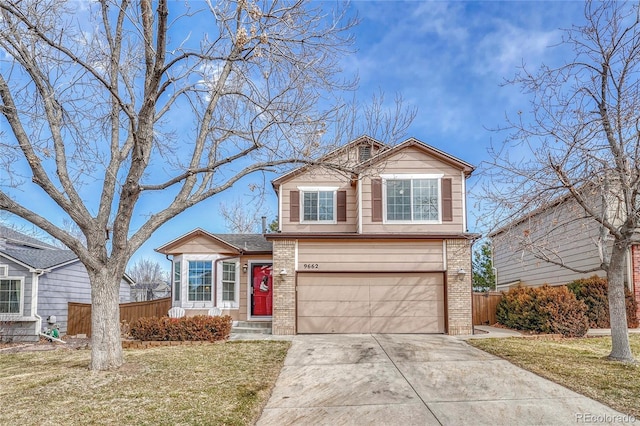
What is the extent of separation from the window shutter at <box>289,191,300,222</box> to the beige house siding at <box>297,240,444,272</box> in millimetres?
1536

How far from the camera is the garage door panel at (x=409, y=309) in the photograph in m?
13.6

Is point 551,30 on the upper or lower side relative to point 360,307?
upper

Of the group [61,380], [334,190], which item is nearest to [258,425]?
[61,380]

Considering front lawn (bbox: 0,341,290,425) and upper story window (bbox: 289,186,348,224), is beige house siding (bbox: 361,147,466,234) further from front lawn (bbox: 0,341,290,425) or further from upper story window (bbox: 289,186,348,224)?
front lawn (bbox: 0,341,290,425)

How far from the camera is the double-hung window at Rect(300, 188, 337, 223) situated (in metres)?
15.0

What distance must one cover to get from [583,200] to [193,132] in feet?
24.7

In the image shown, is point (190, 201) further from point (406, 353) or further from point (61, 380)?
point (406, 353)

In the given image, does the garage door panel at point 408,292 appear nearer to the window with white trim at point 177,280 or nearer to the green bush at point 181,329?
the green bush at point 181,329

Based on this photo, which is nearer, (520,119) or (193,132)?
(520,119)

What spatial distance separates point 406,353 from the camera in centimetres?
973

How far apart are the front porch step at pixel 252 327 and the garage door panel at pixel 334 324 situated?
4.06ft

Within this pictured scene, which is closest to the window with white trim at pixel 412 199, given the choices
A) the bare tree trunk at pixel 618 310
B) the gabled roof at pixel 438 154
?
the gabled roof at pixel 438 154

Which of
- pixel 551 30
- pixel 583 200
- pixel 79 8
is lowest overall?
pixel 583 200

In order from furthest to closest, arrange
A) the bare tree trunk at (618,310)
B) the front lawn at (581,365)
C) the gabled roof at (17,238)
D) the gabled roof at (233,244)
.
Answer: the gabled roof at (17,238) < the gabled roof at (233,244) < the bare tree trunk at (618,310) < the front lawn at (581,365)
